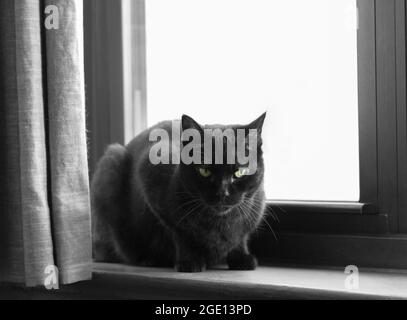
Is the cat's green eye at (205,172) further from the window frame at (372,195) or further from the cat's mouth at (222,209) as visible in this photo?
the window frame at (372,195)

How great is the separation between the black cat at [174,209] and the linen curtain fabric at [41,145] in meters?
0.17

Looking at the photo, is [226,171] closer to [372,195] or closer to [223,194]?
[223,194]

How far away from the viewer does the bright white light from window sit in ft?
4.71

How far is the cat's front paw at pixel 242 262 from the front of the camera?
4.48 feet

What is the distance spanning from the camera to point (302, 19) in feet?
4.86

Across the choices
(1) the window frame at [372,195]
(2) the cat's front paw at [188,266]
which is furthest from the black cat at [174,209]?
(1) the window frame at [372,195]

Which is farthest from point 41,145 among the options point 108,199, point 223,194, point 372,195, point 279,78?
point 372,195

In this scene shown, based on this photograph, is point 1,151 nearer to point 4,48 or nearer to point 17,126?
point 17,126

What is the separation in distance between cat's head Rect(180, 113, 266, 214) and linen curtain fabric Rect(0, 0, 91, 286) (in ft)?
0.81

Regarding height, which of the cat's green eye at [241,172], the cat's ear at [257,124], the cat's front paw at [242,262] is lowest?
the cat's front paw at [242,262]

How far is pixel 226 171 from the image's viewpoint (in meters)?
1.26

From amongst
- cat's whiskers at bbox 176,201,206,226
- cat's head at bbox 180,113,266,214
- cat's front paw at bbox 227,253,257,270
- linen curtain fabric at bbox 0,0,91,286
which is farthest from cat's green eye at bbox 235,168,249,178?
linen curtain fabric at bbox 0,0,91,286

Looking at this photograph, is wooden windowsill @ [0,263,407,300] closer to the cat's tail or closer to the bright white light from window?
the cat's tail
